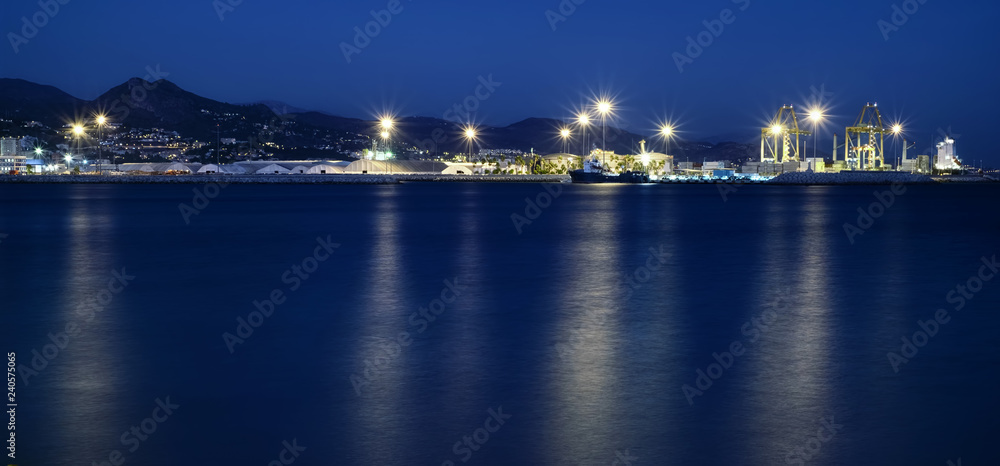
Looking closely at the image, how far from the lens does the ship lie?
4639 inches

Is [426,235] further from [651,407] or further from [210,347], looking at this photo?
[651,407]

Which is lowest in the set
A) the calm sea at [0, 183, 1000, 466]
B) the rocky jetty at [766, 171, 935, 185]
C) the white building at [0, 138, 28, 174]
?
the calm sea at [0, 183, 1000, 466]

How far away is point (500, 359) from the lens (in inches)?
324

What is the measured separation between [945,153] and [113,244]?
16570cm

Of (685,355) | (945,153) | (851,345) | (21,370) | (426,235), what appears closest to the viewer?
(21,370)

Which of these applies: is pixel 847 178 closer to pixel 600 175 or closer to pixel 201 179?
pixel 600 175

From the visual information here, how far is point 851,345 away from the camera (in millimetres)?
8992

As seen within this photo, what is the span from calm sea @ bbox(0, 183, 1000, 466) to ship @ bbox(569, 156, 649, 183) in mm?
98653

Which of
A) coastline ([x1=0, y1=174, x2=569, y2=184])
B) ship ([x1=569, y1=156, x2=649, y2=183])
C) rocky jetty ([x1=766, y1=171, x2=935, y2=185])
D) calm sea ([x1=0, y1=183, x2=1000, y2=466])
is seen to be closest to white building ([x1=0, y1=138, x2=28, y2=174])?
coastline ([x1=0, y1=174, x2=569, y2=184])

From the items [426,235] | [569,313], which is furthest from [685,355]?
[426,235]

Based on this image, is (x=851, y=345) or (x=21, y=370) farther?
(x=851, y=345)

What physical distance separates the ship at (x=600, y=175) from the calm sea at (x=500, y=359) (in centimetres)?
9865

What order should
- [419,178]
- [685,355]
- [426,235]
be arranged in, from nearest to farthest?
[685,355] → [426,235] → [419,178]

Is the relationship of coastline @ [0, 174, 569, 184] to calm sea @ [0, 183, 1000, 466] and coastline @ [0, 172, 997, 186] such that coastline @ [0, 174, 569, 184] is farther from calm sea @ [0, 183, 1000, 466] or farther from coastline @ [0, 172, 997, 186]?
calm sea @ [0, 183, 1000, 466]
